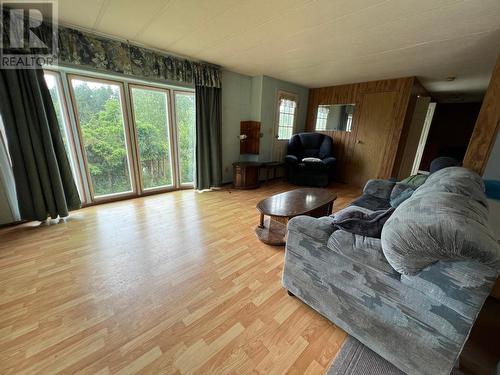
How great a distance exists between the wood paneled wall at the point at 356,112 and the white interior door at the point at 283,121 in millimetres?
556

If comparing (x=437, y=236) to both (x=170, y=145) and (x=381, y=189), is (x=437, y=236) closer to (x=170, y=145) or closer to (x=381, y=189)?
(x=381, y=189)

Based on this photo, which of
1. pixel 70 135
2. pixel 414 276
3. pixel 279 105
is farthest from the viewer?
pixel 279 105

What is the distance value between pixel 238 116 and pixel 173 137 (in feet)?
4.66

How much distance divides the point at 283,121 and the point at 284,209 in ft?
10.6

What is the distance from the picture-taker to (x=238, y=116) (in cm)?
414

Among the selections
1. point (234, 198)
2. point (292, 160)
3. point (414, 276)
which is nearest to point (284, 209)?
point (414, 276)

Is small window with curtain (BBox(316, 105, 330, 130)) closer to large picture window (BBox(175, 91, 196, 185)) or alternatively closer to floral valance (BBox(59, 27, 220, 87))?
floral valance (BBox(59, 27, 220, 87))

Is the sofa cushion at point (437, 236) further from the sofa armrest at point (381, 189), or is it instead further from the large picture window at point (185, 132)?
the large picture window at point (185, 132)

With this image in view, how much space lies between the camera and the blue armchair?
13.4 feet

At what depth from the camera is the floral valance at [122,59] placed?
88.3 inches

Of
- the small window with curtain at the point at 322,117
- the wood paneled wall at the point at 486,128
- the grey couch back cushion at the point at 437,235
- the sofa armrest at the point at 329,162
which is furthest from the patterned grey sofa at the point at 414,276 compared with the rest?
the small window with curtain at the point at 322,117

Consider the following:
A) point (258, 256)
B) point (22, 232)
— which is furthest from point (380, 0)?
point (22, 232)

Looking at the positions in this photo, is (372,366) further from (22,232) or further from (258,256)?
(22,232)

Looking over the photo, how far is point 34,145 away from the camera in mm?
2154
